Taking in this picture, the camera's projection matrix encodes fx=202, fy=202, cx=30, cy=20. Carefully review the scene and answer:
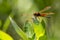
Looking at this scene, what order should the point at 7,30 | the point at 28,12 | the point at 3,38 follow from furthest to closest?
1. the point at 28,12
2. the point at 7,30
3. the point at 3,38

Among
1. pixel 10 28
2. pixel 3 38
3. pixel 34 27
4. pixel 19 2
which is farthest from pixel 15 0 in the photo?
pixel 34 27

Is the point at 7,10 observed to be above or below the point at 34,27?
below

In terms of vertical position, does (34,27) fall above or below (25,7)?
above

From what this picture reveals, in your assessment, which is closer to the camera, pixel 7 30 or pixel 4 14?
pixel 7 30

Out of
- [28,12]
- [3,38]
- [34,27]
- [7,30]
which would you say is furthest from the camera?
[28,12]

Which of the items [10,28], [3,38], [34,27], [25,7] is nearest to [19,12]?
[25,7]

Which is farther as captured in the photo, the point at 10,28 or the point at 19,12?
the point at 19,12

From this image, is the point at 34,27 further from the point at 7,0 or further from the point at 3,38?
the point at 7,0

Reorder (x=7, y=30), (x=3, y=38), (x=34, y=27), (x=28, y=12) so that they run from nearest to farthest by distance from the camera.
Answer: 1. (x=34, y=27)
2. (x=3, y=38)
3. (x=7, y=30)
4. (x=28, y=12)

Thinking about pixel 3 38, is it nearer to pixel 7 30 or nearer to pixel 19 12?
pixel 7 30
